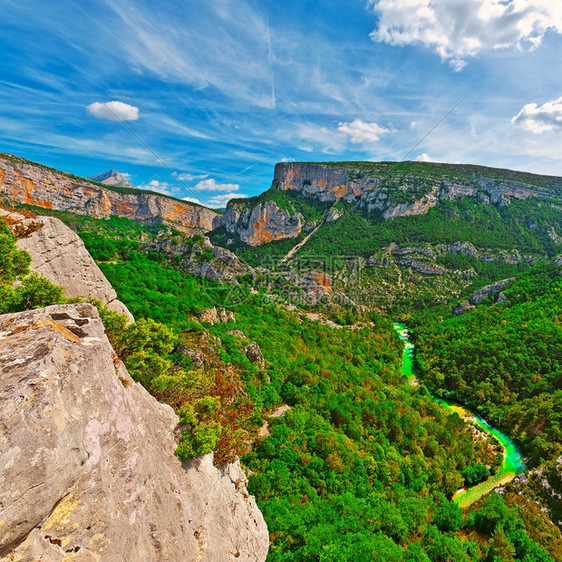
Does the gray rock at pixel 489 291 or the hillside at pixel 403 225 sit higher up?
the hillside at pixel 403 225

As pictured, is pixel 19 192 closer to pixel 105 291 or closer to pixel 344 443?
pixel 105 291

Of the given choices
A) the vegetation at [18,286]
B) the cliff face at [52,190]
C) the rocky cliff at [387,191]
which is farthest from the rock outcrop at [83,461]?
the rocky cliff at [387,191]

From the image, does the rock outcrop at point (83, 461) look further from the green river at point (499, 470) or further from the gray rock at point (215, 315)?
the green river at point (499, 470)

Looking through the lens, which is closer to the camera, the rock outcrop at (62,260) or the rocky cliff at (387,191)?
the rock outcrop at (62,260)

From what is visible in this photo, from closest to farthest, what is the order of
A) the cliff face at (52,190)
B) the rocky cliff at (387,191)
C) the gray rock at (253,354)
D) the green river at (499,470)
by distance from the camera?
1. the green river at (499,470)
2. the gray rock at (253,354)
3. the cliff face at (52,190)
4. the rocky cliff at (387,191)

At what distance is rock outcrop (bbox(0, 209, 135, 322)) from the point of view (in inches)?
736

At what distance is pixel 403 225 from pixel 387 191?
25149 millimetres

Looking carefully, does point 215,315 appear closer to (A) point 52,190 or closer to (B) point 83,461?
(B) point 83,461

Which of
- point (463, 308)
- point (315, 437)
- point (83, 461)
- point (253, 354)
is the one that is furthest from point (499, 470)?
point (463, 308)

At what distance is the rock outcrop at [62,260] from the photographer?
1870 centimetres

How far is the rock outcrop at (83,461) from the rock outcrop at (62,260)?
10.9 metres

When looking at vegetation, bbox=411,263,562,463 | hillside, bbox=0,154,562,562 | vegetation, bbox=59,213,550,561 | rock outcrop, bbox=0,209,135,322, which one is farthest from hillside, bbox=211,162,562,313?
rock outcrop, bbox=0,209,135,322

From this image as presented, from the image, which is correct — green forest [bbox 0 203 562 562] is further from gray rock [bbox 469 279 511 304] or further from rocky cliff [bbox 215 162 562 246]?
rocky cliff [bbox 215 162 562 246]

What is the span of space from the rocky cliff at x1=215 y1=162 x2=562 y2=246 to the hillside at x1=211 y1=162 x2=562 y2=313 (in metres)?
0.61
